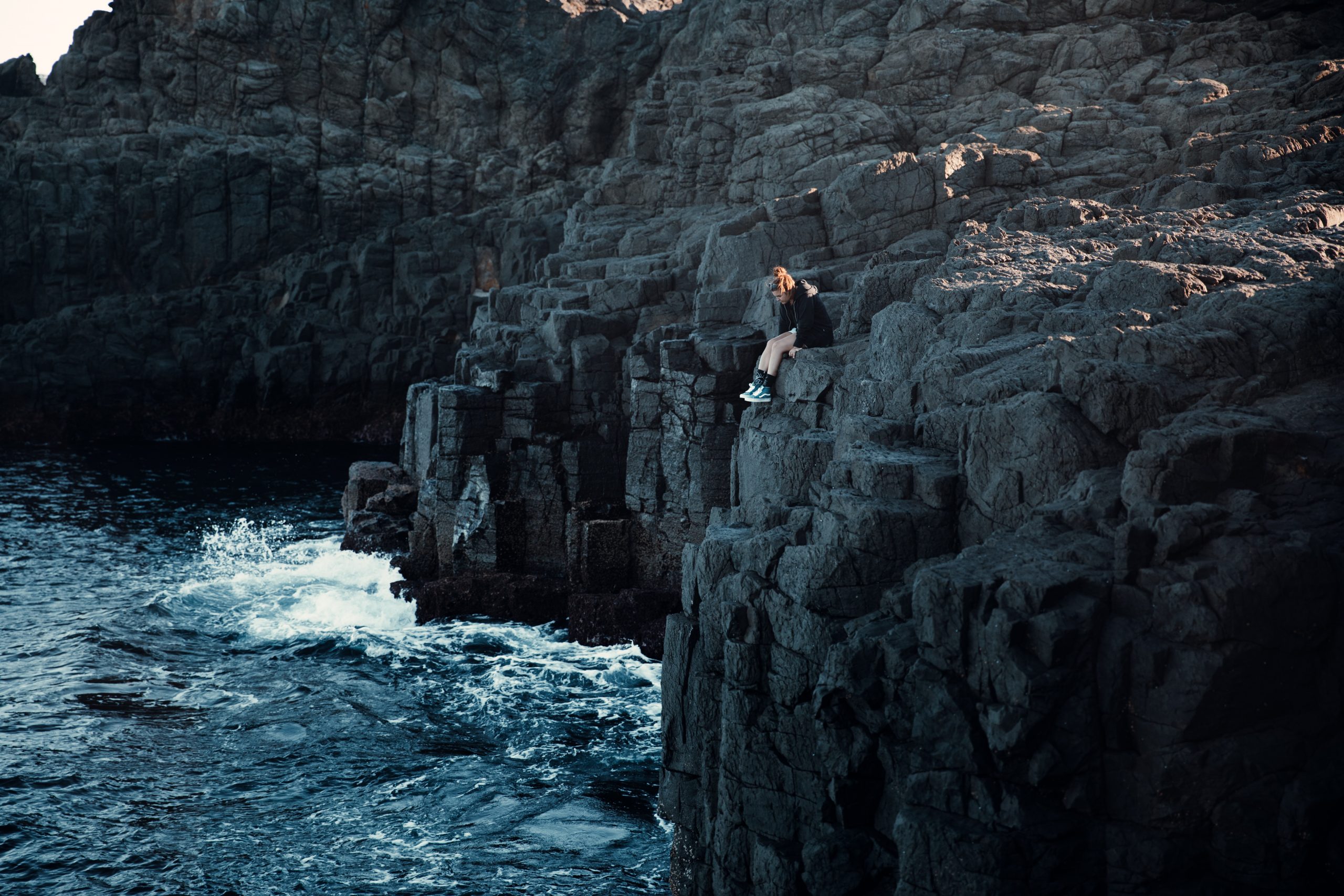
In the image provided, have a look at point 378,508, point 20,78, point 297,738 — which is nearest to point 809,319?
point 297,738

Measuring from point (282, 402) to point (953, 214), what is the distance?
42764 millimetres

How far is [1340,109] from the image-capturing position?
982 inches

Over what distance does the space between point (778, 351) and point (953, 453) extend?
7518mm

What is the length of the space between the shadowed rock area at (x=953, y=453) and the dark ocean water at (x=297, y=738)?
242 centimetres

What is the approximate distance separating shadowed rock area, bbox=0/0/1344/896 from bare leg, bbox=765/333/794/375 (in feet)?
3.49

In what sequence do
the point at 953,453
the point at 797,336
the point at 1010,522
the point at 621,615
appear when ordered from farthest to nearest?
1. the point at 621,615
2. the point at 797,336
3. the point at 953,453
4. the point at 1010,522

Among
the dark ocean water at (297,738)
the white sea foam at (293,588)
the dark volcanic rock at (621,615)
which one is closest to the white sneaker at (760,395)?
the dark ocean water at (297,738)

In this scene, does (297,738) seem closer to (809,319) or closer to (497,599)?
(497,599)

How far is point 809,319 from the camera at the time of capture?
2044 cm

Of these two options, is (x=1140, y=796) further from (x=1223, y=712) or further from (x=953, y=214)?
(x=953, y=214)

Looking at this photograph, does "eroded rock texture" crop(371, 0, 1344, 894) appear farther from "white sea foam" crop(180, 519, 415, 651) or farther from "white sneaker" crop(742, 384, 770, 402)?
"white sea foam" crop(180, 519, 415, 651)

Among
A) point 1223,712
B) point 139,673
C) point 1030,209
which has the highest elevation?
point 1030,209

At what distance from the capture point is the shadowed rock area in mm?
9305

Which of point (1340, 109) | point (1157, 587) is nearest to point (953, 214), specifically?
point (1340, 109)
